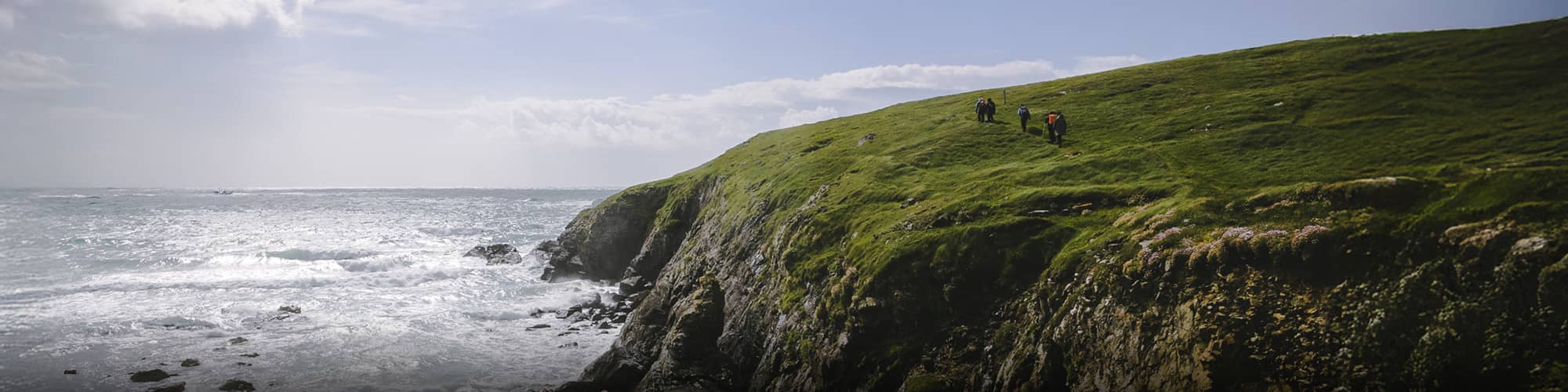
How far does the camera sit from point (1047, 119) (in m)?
38.0

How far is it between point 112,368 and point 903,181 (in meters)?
32.7

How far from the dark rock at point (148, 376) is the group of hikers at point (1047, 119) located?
39165mm

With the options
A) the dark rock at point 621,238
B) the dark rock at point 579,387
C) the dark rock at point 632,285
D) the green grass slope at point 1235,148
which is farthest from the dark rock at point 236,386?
the dark rock at point 621,238

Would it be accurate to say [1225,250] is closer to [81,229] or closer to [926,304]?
[926,304]

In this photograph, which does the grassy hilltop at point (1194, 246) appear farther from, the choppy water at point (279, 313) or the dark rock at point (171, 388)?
the dark rock at point (171, 388)

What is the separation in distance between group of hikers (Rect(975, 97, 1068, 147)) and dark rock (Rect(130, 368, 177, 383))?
39.2 metres

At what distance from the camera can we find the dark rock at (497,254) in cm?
6122

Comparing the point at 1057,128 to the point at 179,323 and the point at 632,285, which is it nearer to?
the point at 632,285

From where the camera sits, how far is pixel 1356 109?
29859 millimetres

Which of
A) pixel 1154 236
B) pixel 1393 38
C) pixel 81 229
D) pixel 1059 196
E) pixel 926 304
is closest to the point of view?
pixel 1154 236

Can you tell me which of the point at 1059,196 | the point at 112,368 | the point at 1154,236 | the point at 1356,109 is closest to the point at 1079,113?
the point at 1356,109

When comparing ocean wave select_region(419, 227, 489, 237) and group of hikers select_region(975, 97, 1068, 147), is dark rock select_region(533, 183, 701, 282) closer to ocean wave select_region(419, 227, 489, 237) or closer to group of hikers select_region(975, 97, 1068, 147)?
group of hikers select_region(975, 97, 1068, 147)

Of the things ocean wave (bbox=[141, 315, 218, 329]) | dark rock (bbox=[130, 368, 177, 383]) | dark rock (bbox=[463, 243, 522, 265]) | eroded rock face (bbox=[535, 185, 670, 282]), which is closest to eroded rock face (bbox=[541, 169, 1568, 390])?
dark rock (bbox=[130, 368, 177, 383])

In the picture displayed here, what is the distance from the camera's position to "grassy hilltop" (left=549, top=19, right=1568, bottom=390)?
1262 centimetres
